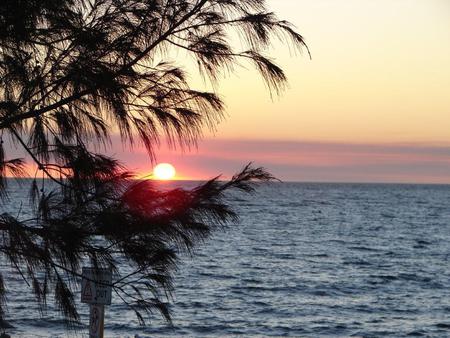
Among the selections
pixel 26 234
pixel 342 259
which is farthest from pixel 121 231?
pixel 342 259

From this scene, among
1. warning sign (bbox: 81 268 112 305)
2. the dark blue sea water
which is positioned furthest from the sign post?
the dark blue sea water

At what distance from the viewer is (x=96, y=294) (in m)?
6.33

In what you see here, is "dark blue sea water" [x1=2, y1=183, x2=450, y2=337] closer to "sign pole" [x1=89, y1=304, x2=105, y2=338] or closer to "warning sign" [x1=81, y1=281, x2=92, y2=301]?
"warning sign" [x1=81, y1=281, x2=92, y2=301]

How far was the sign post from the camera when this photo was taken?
4.62 m

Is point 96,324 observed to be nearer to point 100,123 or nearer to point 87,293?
point 87,293

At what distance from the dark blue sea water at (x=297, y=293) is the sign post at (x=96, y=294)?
4.55 ft

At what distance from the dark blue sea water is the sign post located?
1386 mm

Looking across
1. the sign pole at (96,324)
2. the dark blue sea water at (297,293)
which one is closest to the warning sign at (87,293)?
the sign pole at (96,324)

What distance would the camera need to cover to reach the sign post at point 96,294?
4.62m

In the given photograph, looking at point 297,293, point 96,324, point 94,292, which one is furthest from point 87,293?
point 297,293

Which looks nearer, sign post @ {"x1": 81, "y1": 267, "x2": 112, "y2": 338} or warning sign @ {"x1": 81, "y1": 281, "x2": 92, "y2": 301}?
sign post @ {"x1": 81, "y1": 267, "x2": 112, "y2": 338}

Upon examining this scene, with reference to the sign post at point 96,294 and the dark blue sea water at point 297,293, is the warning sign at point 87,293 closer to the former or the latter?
the sign post at point 96,294

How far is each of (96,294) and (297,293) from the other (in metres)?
19.3

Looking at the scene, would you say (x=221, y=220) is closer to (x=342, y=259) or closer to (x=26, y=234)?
(x=26, y=234)
